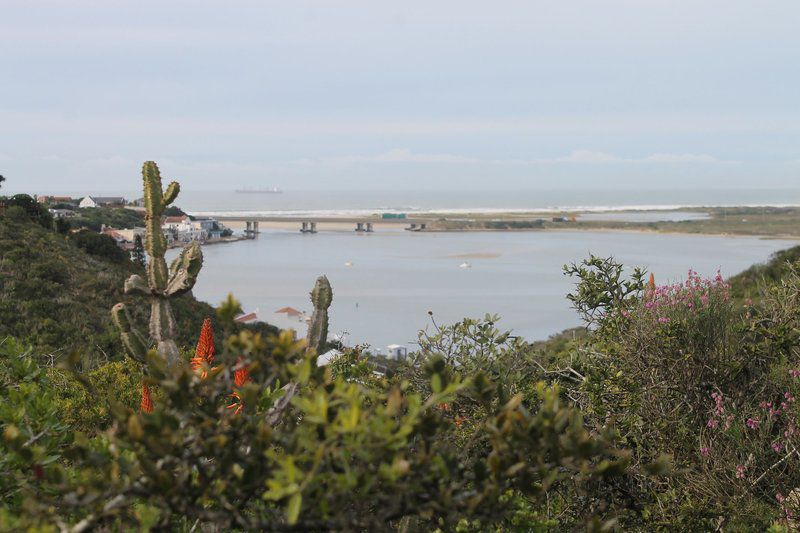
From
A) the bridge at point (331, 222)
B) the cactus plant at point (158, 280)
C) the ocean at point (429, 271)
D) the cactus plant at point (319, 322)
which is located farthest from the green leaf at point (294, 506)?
the bridge at point (331, 222)

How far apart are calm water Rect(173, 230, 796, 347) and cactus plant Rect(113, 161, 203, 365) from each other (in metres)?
6.47

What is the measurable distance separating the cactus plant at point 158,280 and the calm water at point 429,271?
647 cm

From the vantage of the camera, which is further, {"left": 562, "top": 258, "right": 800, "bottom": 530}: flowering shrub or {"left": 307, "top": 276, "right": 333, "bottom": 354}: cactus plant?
{"left": 307, "top": 276, "right": 333, "bottom": 354}: cactus plant

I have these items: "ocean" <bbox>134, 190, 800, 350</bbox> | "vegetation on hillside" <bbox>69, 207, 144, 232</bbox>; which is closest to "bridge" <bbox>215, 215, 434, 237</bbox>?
"ocean" <bbox>134, 190, 800, 350</bbox>

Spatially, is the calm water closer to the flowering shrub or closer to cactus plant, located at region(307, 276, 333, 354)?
cactus plant, located at region(307, 276, 333, 354)

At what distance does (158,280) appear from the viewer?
6406mm

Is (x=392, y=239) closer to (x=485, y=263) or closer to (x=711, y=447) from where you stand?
(x=485, y=263)

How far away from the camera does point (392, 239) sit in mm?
85812

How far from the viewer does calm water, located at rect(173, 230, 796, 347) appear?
108 feet

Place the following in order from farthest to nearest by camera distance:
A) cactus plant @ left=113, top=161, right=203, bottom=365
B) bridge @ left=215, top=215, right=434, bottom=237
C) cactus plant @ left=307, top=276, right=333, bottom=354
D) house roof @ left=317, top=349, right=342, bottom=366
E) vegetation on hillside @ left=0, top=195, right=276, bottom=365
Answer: bridge @ left=215, top=215, right=434, bottom=237 → vegetation on hillside @ left=0, top=195, right=276, bottom=365 → house roof @ left=317, top=349, right=342, bottom=366 → cactus plant @ left=113, top=161, right=203, bottom=365 → cactus plant @ left=307, top=276, right=333, bottom=354

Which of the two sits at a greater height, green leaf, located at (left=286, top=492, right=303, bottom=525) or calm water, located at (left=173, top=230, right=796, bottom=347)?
green leaf, located at (left=286, top=492, right=303, bottom=525)

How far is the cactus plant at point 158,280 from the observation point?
6184 mm

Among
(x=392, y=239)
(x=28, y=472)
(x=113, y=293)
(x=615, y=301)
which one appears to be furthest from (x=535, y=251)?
(x=28, y=472)

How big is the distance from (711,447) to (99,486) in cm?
448
